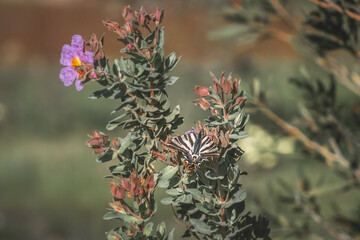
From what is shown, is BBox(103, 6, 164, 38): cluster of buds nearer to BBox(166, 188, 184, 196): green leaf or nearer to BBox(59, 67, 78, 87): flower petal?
BBox(59, 67, 78, 87): flower petal

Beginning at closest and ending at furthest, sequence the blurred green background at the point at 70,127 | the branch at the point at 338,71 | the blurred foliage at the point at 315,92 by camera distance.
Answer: the blurred foliage at the point at 315,92 → the branch at the point at 338,71 → the blurred green background at the point at 70,127

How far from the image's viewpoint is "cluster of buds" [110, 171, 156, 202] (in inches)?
25.1

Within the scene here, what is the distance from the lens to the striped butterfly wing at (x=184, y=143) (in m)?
0.61

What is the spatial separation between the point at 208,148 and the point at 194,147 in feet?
0.06

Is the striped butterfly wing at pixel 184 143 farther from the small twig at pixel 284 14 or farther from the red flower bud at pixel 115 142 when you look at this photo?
the small twig at pixel 284 14

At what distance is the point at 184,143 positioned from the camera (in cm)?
61

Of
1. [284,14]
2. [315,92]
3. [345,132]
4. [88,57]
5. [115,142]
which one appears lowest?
[115,142]

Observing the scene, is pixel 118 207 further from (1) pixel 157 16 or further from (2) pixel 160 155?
(1) pixel 157 16

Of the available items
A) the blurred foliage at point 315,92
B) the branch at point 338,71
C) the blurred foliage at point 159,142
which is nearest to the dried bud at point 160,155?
the blurred foliage at point 159,142

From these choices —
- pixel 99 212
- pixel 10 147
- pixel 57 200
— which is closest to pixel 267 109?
pixel 99 212

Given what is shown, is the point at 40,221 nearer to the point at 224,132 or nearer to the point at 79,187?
the point at 79,187

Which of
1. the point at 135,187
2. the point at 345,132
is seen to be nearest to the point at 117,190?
the point at 135,187

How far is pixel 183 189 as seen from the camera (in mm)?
661

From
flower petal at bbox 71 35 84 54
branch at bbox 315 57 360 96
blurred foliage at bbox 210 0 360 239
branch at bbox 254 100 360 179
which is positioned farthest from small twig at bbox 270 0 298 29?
flower petal at bbox 71 35 84 54
